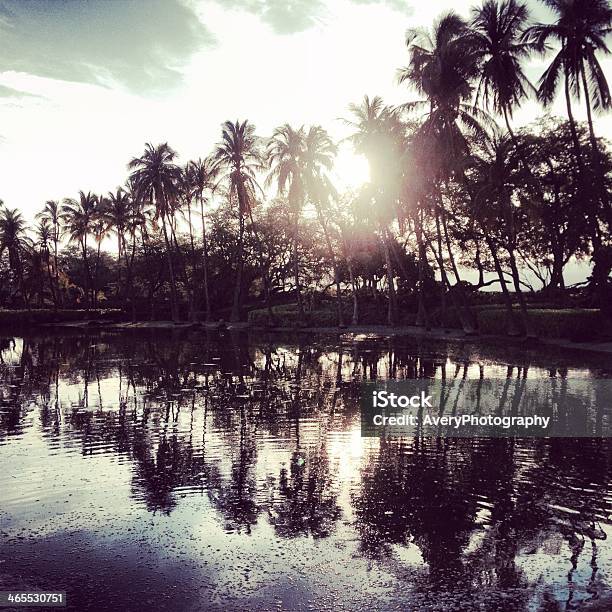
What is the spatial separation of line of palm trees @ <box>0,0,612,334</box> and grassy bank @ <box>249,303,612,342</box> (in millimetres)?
905

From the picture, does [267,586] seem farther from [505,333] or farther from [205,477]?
[505,333]

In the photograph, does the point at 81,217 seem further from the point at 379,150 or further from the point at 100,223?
the point at 379,150

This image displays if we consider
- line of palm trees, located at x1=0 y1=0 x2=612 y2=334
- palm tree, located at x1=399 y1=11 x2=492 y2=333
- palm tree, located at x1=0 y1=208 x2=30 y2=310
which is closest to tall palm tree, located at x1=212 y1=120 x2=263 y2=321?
line of palm trees, located at x1=0 y1=0 x2=612 y2=334

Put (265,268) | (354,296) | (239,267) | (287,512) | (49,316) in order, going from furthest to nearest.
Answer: (49,316)
(265,268)
(239,267)
(354,296)
(287,512)

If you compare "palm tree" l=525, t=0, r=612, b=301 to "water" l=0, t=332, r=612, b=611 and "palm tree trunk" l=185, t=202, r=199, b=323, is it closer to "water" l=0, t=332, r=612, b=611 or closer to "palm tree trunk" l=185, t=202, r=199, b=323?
"water" l=0, t=332, r=612, b=611

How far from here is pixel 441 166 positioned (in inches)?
1211

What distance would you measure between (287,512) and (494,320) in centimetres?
2950

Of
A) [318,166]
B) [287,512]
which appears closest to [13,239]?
[318,166]

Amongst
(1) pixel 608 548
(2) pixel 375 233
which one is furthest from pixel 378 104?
(1) pixel 608 548

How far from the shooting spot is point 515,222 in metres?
34.2

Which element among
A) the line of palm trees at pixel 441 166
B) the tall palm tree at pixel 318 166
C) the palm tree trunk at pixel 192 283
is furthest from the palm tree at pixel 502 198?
the palm tree trunk at pixel 192 283

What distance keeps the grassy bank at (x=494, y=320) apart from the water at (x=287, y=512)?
58.0 feet

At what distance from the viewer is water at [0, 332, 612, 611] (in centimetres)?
443

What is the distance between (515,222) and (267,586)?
109 ft
